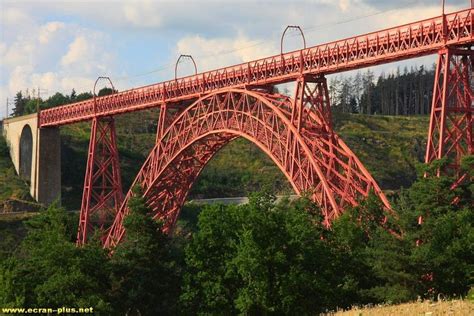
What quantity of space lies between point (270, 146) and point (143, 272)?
9.64 m

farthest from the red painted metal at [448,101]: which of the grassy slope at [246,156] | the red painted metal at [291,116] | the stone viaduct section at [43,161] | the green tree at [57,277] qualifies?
the grassy slope at [246,156]

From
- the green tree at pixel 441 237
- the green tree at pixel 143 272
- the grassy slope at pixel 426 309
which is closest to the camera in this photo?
the grassy slope at pixel 426 309

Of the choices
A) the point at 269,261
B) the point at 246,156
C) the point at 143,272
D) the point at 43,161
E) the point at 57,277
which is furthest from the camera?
the point at 246,156

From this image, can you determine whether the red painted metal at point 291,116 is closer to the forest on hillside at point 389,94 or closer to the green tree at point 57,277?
the green tree at point 57,277

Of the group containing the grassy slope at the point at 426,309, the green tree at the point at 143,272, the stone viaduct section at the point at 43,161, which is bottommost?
Result: the grassy slope at the point at 426,309

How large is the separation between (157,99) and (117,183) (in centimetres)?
922

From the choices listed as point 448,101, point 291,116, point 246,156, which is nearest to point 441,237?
point 448,101

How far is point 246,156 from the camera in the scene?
113 metres

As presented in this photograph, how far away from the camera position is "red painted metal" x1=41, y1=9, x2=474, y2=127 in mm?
32938

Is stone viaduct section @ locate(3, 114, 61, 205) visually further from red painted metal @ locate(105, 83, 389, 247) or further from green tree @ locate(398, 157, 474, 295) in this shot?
green tree @ locate(398, 157, 474, 295)

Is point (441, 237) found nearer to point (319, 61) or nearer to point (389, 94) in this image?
point (319, 61)

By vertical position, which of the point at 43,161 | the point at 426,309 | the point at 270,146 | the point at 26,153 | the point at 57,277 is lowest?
the point at 426,309

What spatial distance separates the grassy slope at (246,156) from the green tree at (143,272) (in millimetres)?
46142

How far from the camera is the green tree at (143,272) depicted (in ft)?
124
